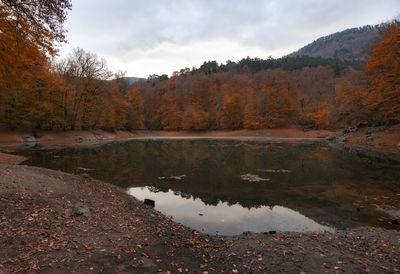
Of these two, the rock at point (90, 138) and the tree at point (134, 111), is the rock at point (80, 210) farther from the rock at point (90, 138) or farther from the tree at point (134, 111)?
the tree at point (134, 111)

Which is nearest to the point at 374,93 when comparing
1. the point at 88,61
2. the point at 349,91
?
the point at 349,91

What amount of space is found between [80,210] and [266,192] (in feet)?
34.5

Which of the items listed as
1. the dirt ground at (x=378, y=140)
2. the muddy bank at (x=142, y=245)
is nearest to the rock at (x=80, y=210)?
the muddy bank at (x=142, y=245)

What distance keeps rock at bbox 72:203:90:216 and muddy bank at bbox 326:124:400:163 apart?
2899 cm

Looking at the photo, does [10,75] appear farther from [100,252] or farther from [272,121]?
[272,121]

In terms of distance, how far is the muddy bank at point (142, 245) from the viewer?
5.72m

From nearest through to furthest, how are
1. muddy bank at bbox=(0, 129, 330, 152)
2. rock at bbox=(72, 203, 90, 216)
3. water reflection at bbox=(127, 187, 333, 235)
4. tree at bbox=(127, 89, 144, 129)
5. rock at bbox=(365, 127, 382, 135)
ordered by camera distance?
rock at bbox=(72, 203, 90, 216) < water reflection at bbox=(127, 187, 333, 235) < rock at bbox=(365, 127, 382, 135) < muddy bank at bbox=(0, 129, 330, 152) < tree at bbox=(127, 89, 144, 129)

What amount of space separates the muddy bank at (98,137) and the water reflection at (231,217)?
30.7 metres

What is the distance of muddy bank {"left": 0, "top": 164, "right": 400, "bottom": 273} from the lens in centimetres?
572

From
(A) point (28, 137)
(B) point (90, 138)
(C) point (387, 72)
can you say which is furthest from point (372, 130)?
(A) point (28, 137)

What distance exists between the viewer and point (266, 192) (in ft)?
47.5

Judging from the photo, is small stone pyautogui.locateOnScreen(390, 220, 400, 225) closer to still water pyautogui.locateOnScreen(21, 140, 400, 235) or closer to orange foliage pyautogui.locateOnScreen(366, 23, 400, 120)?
still water pyautogui.locateOnScreen(21, 140, 400, 235)

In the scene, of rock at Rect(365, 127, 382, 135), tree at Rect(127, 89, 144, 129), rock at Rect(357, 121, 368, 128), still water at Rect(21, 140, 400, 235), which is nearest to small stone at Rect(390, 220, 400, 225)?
still water at Rect(21, 140, 400, 235)

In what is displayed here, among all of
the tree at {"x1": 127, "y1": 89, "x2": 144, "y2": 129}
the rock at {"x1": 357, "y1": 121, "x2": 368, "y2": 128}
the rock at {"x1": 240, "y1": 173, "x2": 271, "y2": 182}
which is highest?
the tree at {"x1": 127, "y1": 89, "x2": 144, "y2": 129}
